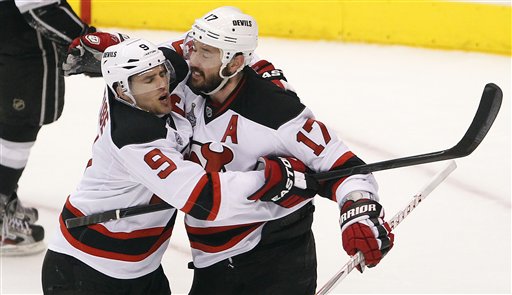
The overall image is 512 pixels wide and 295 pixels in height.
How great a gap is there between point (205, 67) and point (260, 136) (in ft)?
0.74

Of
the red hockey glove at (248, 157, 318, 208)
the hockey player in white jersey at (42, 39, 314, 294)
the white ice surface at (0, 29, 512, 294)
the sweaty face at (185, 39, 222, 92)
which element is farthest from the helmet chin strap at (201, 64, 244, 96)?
the white ice surface at (0, 29, 512, 294)

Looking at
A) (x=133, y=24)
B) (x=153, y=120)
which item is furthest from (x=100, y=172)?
(x=133, y=24)

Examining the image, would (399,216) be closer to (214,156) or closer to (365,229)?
(365,229)

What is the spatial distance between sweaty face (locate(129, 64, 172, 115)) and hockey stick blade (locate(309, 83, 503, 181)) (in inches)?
16.5

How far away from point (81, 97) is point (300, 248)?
8.13ft

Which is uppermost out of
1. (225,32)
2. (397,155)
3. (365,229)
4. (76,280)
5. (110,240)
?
(225,32)

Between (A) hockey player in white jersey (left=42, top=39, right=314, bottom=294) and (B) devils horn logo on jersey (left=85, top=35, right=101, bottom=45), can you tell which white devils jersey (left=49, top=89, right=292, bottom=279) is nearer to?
(A) hockey player in white jersey (left=42, top=39, right=314, bottom=294)

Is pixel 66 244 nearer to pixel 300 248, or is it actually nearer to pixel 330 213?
pixel 300 248

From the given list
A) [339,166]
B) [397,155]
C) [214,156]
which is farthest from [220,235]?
[397,155]

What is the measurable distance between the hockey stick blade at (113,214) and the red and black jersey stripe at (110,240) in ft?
0.07

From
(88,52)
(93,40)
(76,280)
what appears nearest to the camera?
(76,280)

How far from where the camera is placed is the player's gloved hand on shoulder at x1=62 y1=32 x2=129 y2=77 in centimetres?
343

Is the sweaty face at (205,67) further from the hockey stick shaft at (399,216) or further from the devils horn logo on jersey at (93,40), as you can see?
the hockey stick shaft at (399,216)

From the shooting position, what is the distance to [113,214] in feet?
9.99
